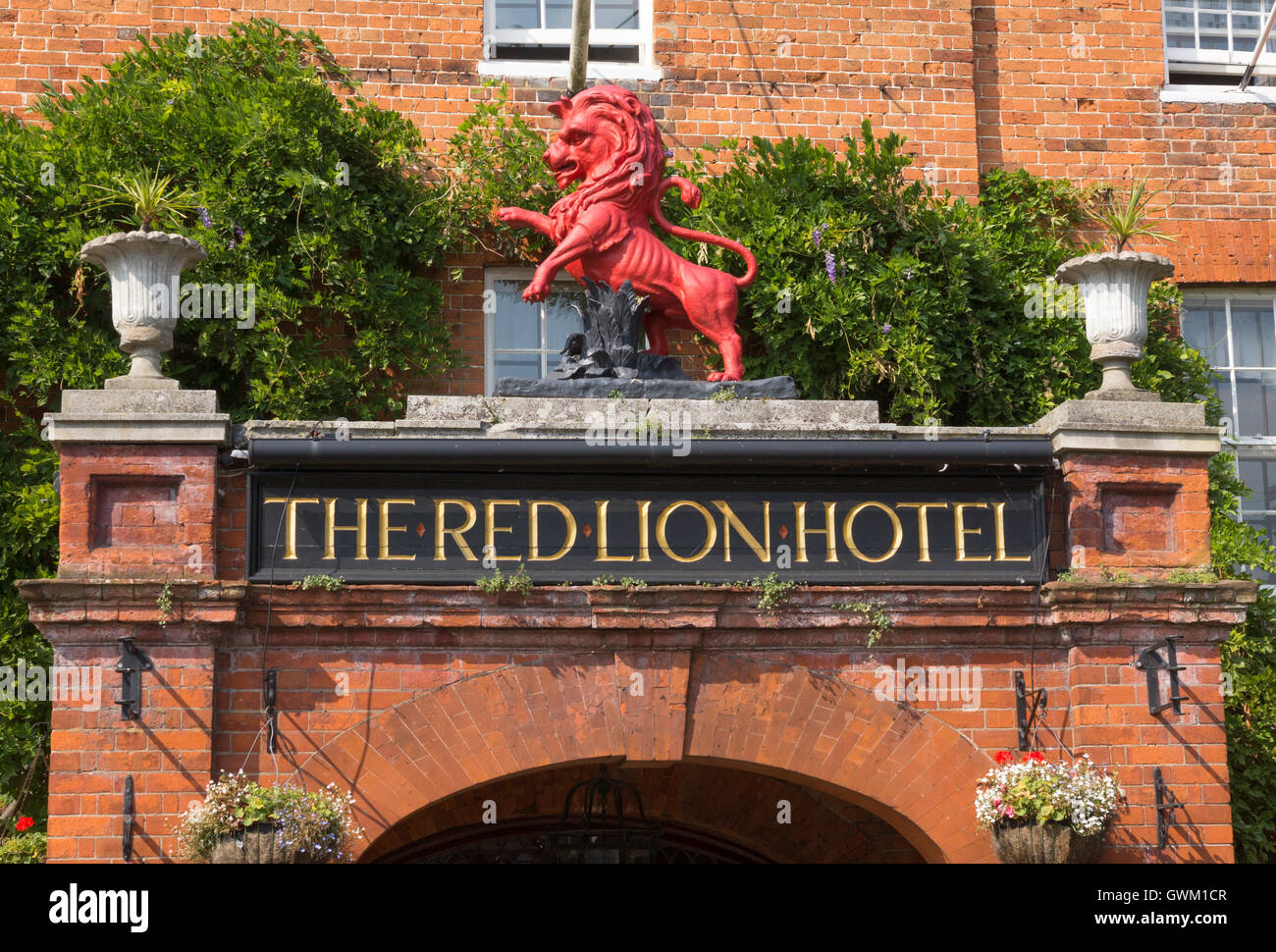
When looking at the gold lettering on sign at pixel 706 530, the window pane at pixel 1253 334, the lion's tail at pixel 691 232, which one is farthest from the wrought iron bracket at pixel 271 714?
the window pane at pixel 1253 334

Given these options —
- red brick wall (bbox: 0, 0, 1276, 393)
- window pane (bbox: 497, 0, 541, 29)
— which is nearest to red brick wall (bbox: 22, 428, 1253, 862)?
red brick wall (bbox: 0, 0, 1276, 393)

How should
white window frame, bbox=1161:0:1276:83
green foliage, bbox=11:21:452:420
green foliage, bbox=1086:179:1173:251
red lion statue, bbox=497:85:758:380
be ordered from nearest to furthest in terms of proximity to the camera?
red lion statue, bbox=497:85:758:380 → green foliage, bbox=11:21:452:420 → green foliage, bbox=1086:179:1173:251 → white window frame, bbox=1161:0:1276:83

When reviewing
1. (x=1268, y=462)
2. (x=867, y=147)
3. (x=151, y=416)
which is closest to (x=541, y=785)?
(x=151, y=416)

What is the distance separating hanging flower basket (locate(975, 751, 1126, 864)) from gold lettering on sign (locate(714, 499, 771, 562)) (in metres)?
1.79

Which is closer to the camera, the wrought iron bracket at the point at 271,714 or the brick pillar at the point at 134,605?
the brick pillar at the point at 134,605

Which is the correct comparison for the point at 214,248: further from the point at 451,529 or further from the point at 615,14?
the point at 615,14

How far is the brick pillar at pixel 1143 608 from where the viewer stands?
9320 millimetres

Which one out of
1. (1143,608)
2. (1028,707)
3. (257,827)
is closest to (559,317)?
(1028,707)

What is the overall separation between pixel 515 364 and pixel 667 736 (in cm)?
426

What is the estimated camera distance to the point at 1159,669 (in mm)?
9406

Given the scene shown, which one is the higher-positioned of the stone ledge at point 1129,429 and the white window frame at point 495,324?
the white window frame at point 495,324

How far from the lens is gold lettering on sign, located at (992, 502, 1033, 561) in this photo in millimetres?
9594

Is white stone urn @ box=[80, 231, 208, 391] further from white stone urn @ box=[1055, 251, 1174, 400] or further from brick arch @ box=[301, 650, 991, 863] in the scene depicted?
white stone urn @ box=[1055, 251, 1174, 400]

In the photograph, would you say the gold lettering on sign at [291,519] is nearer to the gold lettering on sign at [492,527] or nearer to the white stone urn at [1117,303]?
the gold lettering on sign at [492,527]
